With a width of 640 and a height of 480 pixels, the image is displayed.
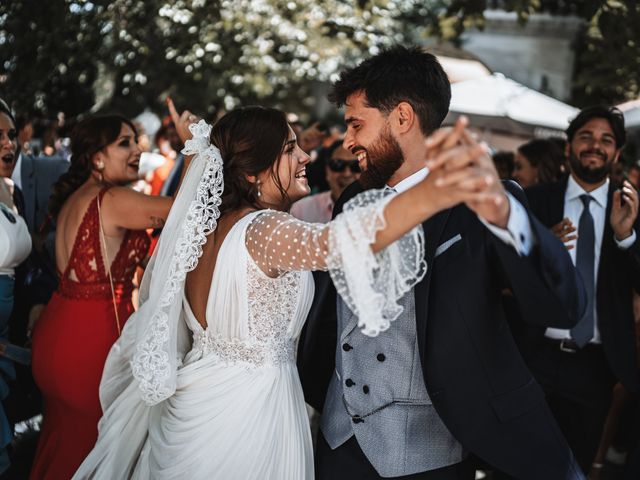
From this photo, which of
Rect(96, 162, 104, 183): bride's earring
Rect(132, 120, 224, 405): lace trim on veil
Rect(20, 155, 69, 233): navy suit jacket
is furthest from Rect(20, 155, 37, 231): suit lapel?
Rect(132, 120, 224, 405): lace trim on veil

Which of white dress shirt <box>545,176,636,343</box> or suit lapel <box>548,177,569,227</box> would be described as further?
suit lapel <box>548,177,569,227</box>

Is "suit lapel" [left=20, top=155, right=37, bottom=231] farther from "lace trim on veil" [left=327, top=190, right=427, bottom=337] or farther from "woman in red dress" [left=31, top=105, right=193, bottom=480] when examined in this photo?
"lace trim on veil" [left=327, top=190, right=427, bottom=337]

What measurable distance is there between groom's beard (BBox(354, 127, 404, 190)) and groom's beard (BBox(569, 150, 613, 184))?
1891mm

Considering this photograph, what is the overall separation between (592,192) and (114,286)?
2822mm

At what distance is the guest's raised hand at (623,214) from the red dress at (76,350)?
8.74 ft


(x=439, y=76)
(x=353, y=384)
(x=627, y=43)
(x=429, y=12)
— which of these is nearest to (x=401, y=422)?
(x=353, y=384)

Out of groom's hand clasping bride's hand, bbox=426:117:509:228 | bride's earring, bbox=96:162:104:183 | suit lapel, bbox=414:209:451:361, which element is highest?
groom's hand clasping bride's hand, bbox=426:117:509:228

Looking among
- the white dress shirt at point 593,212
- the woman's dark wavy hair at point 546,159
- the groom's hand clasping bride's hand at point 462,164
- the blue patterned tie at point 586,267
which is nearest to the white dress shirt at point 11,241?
the groom's hand clasping bride's hand at point 462,164

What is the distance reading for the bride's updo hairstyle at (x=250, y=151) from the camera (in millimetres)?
2686

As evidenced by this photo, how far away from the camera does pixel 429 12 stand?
1032cm

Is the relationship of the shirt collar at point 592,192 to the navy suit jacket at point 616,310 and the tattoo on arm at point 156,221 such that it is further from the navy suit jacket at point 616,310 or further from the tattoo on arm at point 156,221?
the tattoo on arm at point 156,221

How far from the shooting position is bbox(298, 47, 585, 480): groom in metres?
2.12

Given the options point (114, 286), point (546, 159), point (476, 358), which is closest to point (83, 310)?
point (114, 286)

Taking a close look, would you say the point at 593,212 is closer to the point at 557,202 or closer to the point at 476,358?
the point at 557,202
